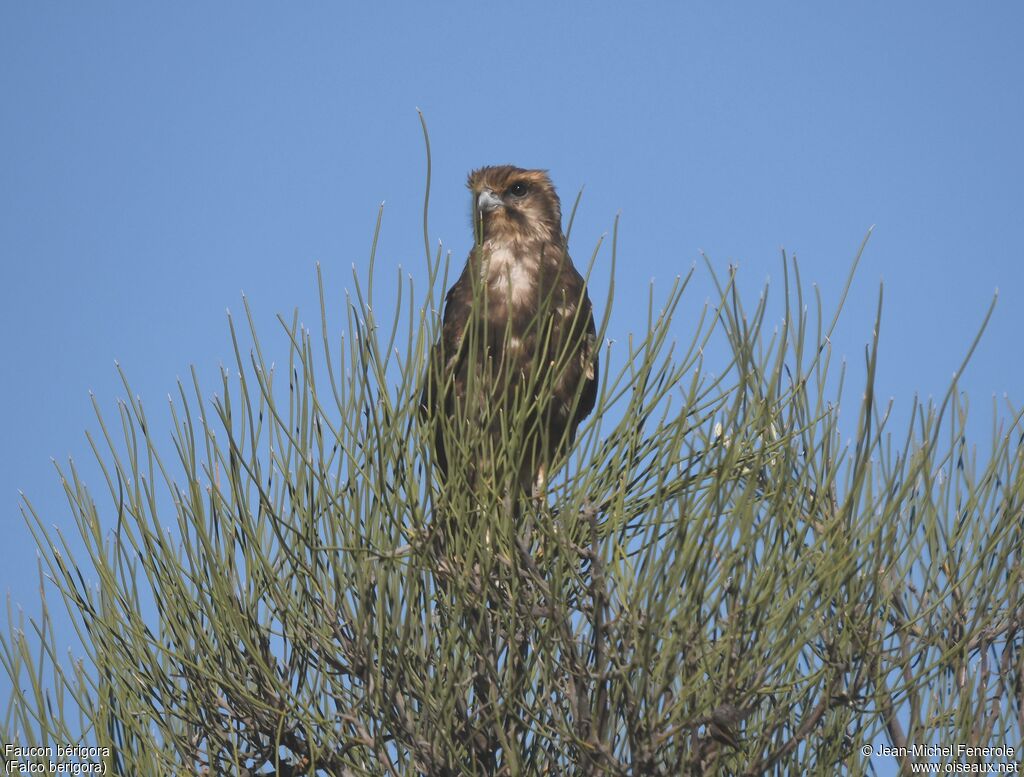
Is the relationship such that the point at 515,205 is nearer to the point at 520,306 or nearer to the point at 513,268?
the point at 513,268

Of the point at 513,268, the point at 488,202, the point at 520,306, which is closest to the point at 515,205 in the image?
the point at 488,202

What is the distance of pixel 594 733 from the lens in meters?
2.85

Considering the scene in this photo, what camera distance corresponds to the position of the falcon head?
661 centimetres

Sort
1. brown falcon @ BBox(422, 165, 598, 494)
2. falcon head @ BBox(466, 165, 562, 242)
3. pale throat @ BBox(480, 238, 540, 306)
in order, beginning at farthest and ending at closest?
falcon head @ BBox(466, 165, 562, 242), pale throat @ BBox(480, 238, 540, 306), brown falcon @ BBox(422, 165, 598, 494)

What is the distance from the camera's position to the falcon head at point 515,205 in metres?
6.61

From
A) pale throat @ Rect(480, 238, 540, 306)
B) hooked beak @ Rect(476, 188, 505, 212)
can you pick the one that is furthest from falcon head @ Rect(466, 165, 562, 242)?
pale throat @ Rect(480, 238, 540, 306)

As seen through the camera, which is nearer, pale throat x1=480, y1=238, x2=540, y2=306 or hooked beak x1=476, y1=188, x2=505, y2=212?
pale throat x1=480, y1=238, x2=540, y2=306

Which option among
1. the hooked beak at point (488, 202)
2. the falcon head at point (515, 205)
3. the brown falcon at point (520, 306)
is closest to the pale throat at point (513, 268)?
the brown falcon at point (520, 306)

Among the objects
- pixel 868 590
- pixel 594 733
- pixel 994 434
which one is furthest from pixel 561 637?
pixel 994 434

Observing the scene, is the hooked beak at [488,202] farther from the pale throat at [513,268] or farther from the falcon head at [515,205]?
the pale throat at [513,268]

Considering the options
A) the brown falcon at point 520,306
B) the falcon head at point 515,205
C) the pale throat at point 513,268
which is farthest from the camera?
the falcon head at point 515,205

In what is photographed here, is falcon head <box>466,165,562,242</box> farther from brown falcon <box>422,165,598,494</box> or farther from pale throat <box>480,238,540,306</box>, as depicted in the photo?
pale throat <box>480,238,540,306</box>

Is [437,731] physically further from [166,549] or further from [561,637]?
[166,549]

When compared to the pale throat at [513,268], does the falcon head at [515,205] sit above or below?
above
